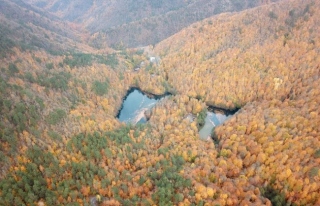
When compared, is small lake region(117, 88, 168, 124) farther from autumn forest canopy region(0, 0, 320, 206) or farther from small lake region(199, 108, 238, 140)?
small lake region(199, 108, 238, 140)

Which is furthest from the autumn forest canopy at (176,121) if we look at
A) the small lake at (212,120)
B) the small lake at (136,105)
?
the small lake at (212,120)

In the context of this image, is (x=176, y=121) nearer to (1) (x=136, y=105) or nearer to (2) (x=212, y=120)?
(2) (x=212, y=120)

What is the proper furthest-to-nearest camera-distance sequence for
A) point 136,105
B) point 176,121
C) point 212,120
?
point 136,105, point 212,120, point 176,121

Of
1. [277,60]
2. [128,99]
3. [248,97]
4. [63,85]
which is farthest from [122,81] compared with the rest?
[277,60]

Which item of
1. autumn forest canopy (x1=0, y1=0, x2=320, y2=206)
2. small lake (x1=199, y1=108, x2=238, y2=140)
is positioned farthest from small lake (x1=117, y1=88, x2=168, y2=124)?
small lake (x1=199, y1=108, x2=238, y2=140)

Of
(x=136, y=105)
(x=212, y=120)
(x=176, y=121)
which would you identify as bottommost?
(x=176, y=121)

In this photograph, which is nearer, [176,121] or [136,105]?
[176,121]

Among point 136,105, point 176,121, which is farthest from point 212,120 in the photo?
point 136,105
